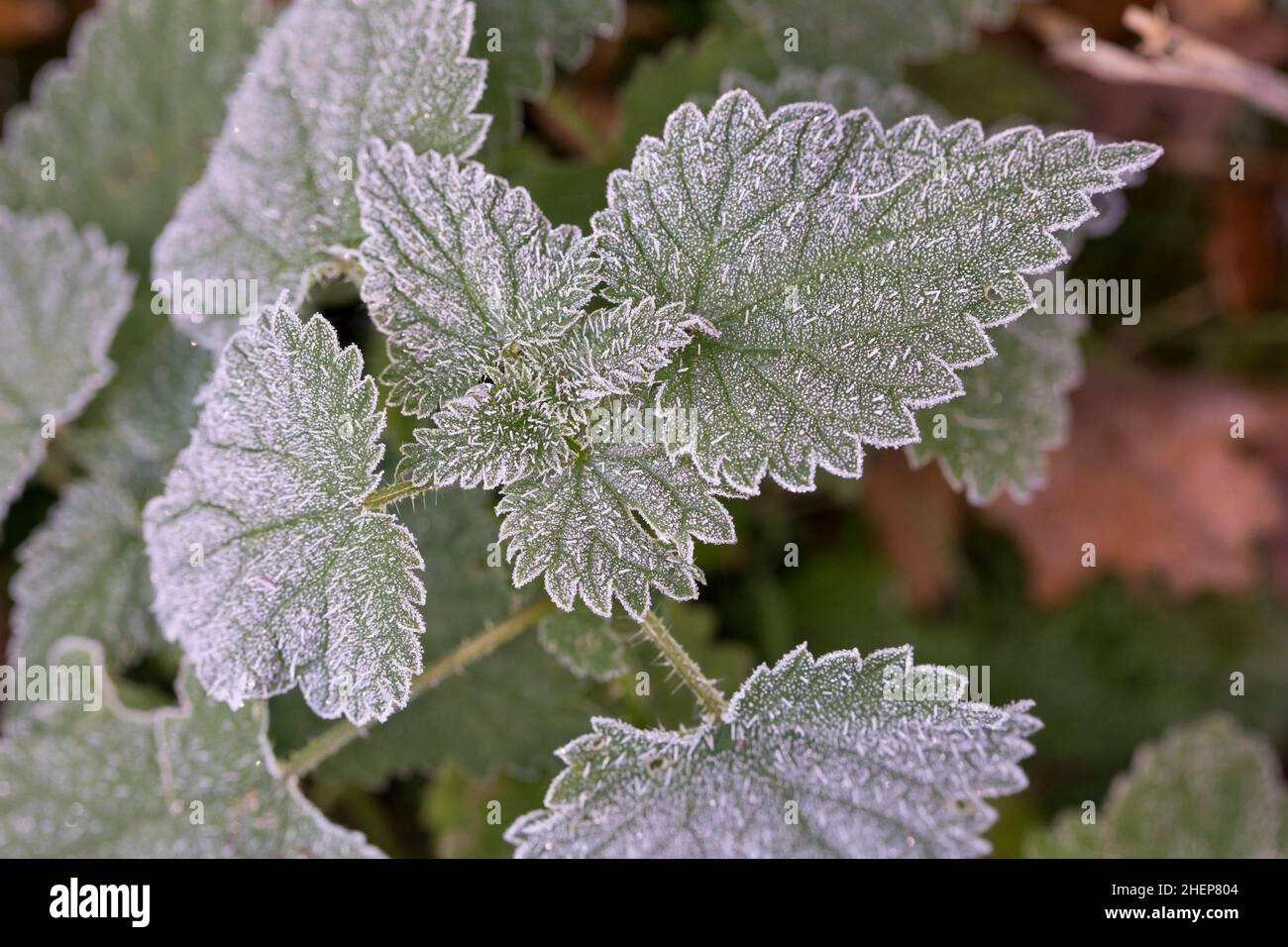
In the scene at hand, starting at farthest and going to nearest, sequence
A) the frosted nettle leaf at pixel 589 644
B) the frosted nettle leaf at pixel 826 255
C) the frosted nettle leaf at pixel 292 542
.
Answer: the frosted nettle leaf at pixel 589 644 < the frosted nettle leaf at pixel 292 542 < the frosted nettle leaf at pixel 826 255

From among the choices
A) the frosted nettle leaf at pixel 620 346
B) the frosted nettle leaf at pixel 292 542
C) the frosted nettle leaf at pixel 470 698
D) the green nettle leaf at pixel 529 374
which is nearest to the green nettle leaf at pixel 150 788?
the frosted nettle leaf at pixel 470 698

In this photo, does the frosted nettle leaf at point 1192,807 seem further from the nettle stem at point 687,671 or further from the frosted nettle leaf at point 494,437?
the frosted nettle leaf at point 494,437

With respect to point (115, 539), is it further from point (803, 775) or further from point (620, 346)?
point (803, 775)

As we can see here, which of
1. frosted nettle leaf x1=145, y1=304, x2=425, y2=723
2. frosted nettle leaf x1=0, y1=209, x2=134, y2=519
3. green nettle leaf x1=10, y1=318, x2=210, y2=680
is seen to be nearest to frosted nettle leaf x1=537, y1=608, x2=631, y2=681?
frosted nettle leaf x1=145, y1=304, x2=425, y2=723

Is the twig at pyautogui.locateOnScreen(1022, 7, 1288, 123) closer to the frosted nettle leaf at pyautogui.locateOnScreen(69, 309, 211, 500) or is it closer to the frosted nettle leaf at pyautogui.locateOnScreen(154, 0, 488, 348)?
the frosted nettle leaf at pyautogui.locateOnScreen(154, 0, 488, 348)

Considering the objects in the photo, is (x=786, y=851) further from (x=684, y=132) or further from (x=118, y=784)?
(x=118, y=784)
